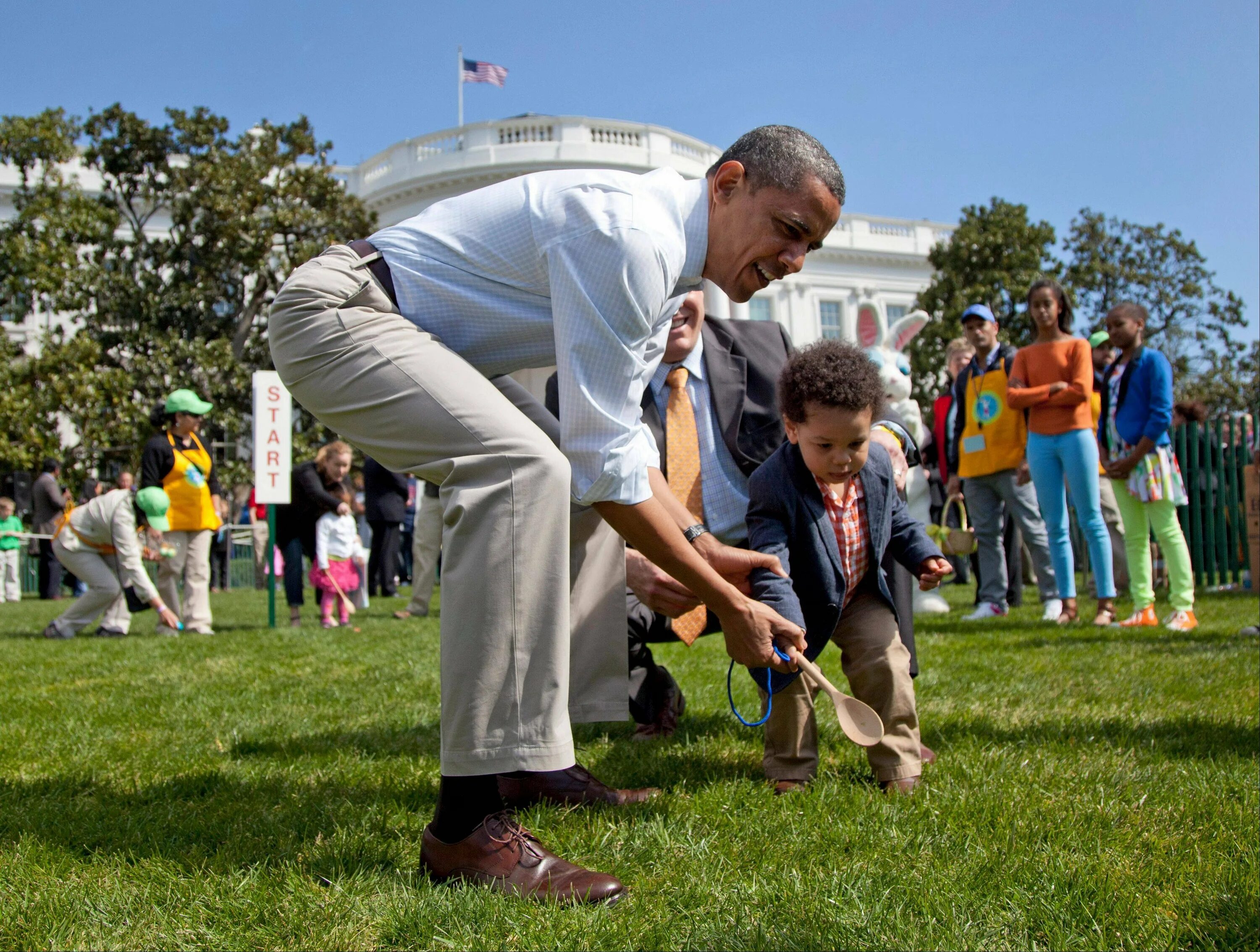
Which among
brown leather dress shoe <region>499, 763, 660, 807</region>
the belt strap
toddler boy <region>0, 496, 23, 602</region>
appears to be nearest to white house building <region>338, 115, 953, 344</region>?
toddler boy <region>0, 496, 23, 602</region>

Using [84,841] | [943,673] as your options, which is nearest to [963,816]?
[84,841]

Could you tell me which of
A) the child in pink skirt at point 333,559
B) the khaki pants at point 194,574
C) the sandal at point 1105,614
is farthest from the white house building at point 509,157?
the sandal at point 1105,614

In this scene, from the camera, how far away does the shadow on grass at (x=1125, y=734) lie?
331 centimetres

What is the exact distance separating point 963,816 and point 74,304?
27555mm

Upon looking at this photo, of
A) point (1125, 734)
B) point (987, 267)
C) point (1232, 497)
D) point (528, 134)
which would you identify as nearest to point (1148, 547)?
point (1125, 734)

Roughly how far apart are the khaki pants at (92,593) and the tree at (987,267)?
24.2 meters

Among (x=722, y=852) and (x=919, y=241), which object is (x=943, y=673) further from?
(x=919, y=241)

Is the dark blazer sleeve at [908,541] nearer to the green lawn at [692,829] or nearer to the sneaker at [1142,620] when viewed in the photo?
the green lawn at [692,829]

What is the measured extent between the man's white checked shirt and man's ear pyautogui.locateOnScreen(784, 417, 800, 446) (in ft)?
2.40

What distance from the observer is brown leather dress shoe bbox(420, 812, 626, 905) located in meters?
2.12

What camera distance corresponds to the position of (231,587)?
68.8 feet

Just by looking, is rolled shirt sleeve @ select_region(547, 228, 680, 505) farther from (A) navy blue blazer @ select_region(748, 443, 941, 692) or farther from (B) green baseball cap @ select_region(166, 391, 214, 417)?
(B) green baseball cap @ select_region(166, 391, 214, 417)

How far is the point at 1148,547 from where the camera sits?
6.87 m

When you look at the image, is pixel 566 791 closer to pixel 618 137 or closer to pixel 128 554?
pixel 128 554
